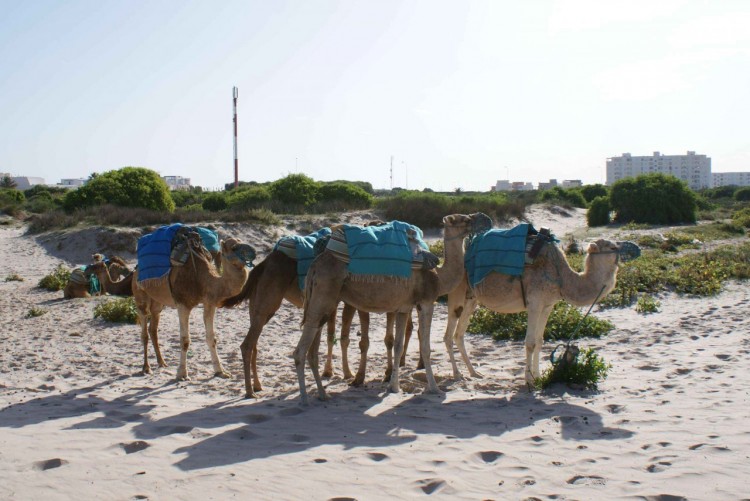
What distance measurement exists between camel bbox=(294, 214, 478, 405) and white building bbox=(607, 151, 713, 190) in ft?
585

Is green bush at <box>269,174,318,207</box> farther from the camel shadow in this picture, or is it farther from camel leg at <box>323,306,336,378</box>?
the camel shadow

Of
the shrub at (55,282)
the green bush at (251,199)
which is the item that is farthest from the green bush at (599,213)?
the shrub at (55,282)

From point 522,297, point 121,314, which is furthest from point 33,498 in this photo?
point 121,314

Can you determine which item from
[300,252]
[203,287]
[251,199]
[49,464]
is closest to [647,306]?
[300,252]

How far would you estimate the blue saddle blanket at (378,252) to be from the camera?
797 centimetres

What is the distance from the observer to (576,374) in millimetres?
8297

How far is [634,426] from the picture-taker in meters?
6.69

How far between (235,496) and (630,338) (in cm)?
789

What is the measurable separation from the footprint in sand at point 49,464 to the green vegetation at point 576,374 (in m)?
5.30

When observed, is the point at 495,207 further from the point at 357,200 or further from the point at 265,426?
the point at 265,426

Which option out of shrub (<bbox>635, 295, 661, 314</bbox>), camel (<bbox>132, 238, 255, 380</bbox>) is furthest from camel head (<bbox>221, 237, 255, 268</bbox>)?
shrub (<bbox>635, 295, 661, 314</bbox>)

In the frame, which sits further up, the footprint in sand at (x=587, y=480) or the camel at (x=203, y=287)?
the camel at (x=203, y=287)

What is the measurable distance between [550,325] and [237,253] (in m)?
5.49

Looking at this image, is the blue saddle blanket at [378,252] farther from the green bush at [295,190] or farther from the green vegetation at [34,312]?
the green bush at [295,190]
